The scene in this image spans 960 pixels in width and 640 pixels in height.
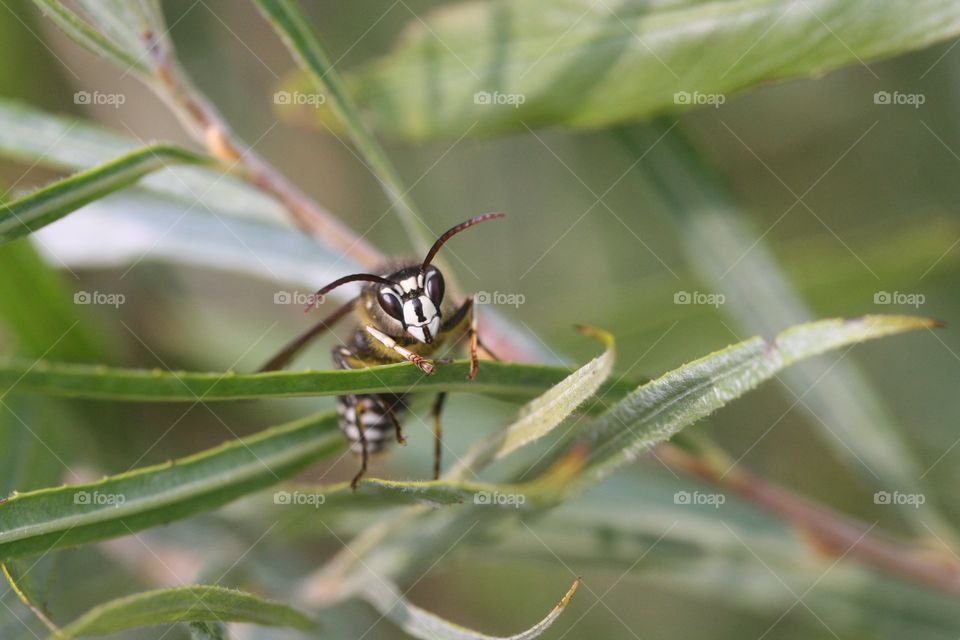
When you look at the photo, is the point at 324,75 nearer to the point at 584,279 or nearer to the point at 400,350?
the point at 400,350

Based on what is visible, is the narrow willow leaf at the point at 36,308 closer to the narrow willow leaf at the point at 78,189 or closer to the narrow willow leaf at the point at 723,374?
the narrow willow leaf at the point at 78,189

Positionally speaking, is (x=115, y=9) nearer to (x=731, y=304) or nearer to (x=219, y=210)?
(x=219, y=210)

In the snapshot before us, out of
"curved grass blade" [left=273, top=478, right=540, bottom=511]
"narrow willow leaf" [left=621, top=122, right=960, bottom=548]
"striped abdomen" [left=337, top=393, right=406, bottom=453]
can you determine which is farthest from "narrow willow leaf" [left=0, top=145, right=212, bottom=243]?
"narrow willow leaf" [left=621, top=122, right=960, bottom=548]

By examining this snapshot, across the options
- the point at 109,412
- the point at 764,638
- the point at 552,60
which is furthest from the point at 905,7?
the point at 764,638

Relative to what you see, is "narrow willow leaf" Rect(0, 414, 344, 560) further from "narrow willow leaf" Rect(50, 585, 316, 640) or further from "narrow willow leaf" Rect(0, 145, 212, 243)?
"narrow willow leaf" Rect(0, 145, 212, 243)

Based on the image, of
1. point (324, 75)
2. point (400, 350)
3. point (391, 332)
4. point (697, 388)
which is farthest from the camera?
point (324, 75)

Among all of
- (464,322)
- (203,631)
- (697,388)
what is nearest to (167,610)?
(203,631)
